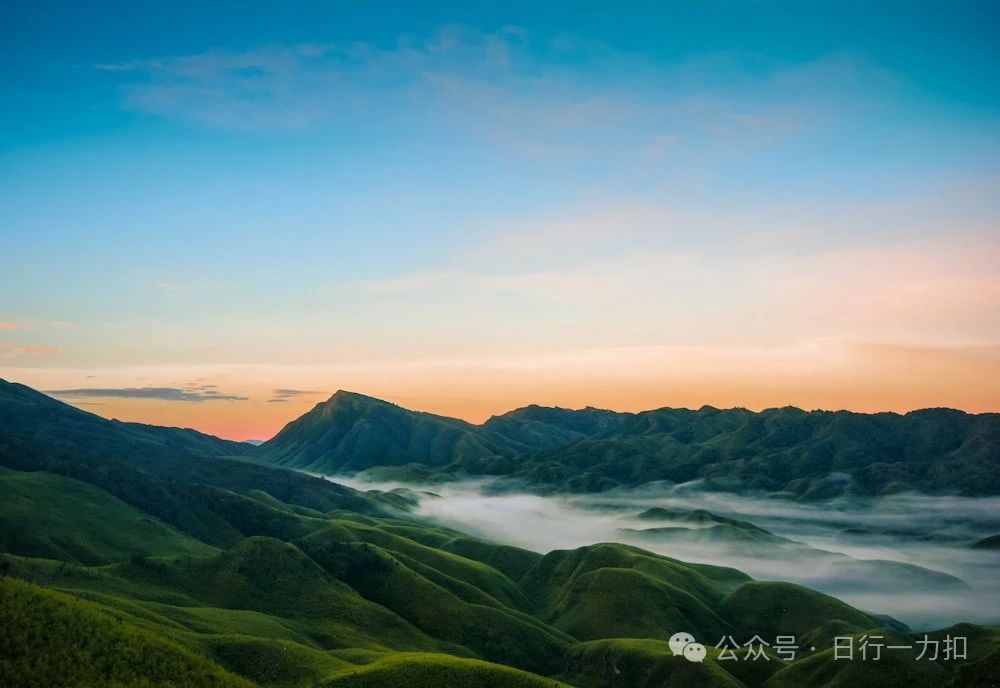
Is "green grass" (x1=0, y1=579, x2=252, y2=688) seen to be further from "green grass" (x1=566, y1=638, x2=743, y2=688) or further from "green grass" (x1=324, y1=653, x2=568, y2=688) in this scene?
"green grass" (x1=566, y1=638, x2=743, y2=688)

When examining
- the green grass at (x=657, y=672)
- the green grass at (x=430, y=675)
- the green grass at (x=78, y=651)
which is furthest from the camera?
the green grass at (x=657, y=672)

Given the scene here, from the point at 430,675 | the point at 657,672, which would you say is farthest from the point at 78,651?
the point at 657,672

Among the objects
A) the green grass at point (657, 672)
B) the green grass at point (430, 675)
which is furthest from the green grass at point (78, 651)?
the green grass at point (657, 672)

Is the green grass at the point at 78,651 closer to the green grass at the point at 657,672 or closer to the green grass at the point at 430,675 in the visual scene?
the green grass at the point at 430,675

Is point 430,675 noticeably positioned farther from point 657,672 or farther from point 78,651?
point 657,672

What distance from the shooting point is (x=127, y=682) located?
295 ft

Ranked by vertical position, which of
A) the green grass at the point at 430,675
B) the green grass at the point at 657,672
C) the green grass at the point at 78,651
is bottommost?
the green grass at the point at 657,672

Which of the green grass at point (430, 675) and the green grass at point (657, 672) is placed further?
the green grass at point (657, 672)

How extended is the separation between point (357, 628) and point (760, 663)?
10461 centimetres

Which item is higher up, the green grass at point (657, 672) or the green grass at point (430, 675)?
the green grass at point (430, 675)

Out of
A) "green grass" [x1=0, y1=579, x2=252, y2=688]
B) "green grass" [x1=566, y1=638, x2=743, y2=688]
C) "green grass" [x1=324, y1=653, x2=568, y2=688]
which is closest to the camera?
"green grass" [x1=0, y1=579, x2=252, y2=688]

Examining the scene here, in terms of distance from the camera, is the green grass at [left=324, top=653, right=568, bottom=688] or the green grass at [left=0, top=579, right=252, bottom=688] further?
the green grass at [left=324, top=653, right=568, bottom=688]

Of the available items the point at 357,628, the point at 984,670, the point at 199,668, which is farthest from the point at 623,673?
the point at 199,668

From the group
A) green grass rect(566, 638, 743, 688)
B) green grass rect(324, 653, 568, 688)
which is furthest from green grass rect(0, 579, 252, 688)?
green grass rect(566, 638, 743, 688)
